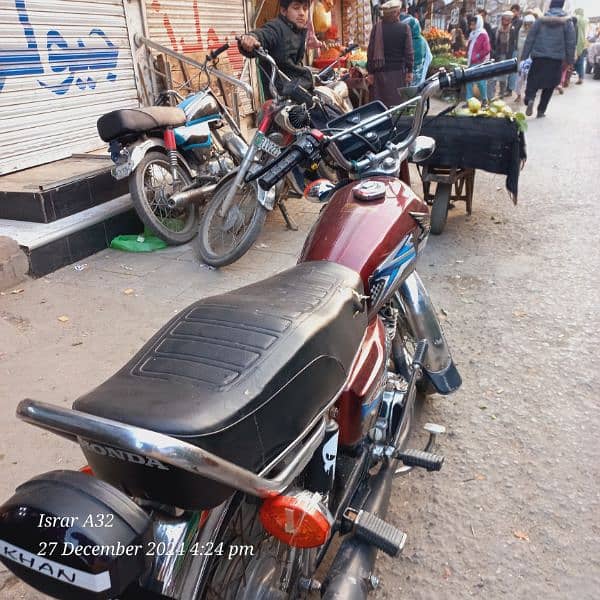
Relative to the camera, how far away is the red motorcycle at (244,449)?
2.89 feet

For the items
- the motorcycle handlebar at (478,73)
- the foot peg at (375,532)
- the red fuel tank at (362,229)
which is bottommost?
the foot peg at (375,532)

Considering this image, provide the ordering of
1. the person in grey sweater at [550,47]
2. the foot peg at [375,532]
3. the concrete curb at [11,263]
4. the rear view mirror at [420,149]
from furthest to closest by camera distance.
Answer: the person in grey sweater at [550,47]
the concrete curb at [11,263]
the rear view mirror at [420,149]
the foot peg at [375,532]

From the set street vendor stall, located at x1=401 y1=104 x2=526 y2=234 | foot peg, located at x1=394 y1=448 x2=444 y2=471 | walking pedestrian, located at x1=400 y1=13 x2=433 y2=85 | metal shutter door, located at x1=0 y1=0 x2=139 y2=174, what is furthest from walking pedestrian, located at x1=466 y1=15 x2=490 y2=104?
foot peg, located at x1=394 y1=448 x2=444 y2=471

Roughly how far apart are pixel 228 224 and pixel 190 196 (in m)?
0.46

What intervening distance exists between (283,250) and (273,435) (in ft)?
12.0

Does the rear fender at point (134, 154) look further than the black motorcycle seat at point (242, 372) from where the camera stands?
Yes

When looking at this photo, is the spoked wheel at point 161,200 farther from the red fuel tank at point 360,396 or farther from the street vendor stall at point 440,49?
the street vendor stall at point 440,49

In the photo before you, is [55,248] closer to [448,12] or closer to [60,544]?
[60,544]

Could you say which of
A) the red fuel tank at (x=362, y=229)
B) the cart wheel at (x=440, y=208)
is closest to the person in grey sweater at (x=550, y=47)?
the cart wheel at (x=440, y=208)

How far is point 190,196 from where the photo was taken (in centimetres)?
459

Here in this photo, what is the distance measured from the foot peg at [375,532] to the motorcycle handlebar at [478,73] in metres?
1.76

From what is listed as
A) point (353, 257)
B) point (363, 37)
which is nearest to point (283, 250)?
point (353, 257)

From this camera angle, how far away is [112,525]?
87 centimetres

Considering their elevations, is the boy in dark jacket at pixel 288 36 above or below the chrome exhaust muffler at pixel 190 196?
above
